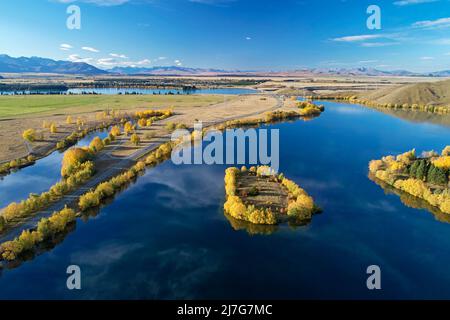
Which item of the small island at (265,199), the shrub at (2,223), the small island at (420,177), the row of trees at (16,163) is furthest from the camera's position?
the row of trees at (16,163)

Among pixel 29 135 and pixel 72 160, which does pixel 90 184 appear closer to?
pixel 72 160

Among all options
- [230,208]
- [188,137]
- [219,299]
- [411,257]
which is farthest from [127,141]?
[411,257]

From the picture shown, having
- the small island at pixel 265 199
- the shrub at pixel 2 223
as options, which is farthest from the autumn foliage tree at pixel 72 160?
the small island at pixel 265 199

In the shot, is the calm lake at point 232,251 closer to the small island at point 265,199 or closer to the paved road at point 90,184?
the small island at point 265,199

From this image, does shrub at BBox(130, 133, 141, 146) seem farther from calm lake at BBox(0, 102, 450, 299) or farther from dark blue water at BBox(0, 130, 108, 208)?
calm lake at BBox(0, 102, 450, 299)

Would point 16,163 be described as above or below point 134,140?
below

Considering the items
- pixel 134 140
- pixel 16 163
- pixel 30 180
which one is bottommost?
pixel 30 180

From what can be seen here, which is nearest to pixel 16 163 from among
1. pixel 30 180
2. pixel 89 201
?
pixel 30 180
